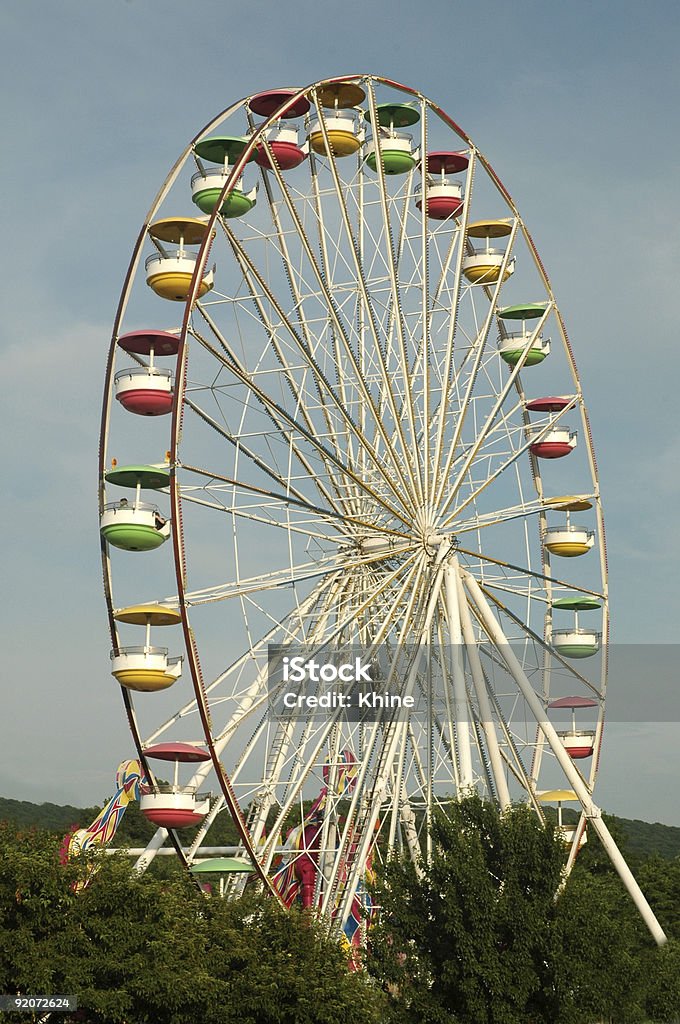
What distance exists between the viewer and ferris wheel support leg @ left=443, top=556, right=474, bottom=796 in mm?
28391

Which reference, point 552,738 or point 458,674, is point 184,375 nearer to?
A: point 458,674

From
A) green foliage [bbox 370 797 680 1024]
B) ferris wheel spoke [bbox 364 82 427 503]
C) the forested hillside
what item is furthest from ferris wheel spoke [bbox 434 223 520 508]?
the forested hillside

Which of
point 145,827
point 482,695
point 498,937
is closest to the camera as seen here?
point 498,937

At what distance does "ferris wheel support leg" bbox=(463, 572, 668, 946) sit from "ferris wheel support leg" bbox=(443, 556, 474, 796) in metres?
0.70

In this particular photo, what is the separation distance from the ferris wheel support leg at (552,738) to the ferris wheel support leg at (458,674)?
70 centimetres

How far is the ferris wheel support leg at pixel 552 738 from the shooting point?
1203 inches

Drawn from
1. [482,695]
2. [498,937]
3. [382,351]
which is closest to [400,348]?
[382,351]

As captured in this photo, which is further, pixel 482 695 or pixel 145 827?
pixel 145 827

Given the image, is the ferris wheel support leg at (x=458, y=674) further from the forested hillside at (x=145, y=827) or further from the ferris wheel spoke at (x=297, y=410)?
the forested hillside at (x=145, y=827)

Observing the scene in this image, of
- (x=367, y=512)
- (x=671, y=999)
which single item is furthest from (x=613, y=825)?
(x=367, y=512)

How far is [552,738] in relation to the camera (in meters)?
30.6

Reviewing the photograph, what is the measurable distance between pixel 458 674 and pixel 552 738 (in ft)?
9.20

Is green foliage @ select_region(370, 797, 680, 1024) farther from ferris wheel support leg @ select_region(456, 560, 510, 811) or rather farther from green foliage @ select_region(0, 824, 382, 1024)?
ferris wheel support leg @ select_region(456, 560, 510, 811)

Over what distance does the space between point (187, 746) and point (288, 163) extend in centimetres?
1203
